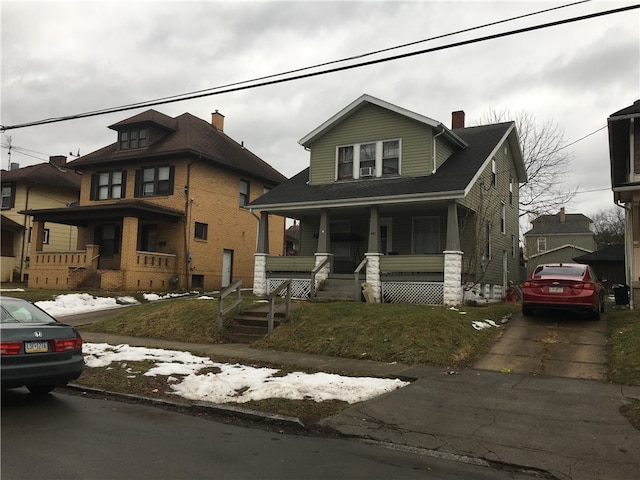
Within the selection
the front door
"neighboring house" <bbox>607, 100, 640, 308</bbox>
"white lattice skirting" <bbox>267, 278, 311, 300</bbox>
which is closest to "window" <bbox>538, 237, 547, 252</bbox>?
the front door

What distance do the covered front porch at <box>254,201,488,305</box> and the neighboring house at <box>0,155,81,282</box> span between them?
794 inches

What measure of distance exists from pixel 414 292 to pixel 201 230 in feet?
47.6

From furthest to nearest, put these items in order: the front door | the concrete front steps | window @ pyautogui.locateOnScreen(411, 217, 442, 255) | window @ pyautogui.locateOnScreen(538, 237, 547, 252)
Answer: window @ pyautogui.locateOnScreen(538, 237, 547, 252)
the front door
window @ pyautogui.locateOnScreen(411, 217, 442, 255)
the concrete front steps

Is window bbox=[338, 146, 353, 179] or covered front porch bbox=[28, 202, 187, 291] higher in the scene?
window bbox=[338, 146, 353, 179]

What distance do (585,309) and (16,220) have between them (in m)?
34.4

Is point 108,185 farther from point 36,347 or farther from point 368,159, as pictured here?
point 36,347

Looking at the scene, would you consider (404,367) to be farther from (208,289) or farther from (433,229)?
(208,289)

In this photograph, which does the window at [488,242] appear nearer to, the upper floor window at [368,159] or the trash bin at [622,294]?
the upper floor window at [368,159]

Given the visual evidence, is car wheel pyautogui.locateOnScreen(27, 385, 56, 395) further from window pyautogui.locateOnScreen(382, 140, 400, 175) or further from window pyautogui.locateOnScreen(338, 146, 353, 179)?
window pyautogui.locateOnScreen(338, 146, 353, 179)

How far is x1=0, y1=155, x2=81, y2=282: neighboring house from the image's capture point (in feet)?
110

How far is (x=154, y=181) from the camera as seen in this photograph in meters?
27.9

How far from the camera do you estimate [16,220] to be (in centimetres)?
3456

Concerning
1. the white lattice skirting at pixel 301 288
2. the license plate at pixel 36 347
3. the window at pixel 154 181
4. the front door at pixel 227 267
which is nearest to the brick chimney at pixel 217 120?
the window at pixel 154 181

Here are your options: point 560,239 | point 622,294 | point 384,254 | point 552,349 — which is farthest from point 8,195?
point 560,239
